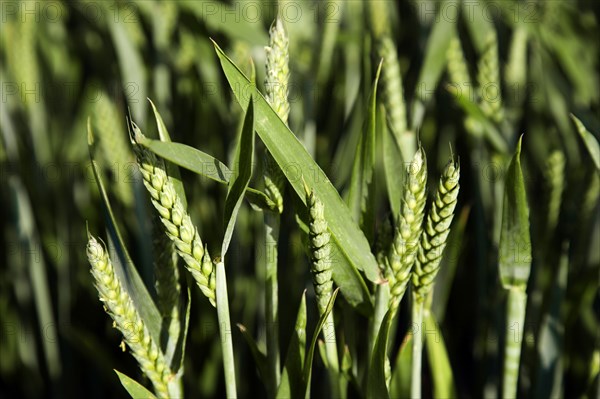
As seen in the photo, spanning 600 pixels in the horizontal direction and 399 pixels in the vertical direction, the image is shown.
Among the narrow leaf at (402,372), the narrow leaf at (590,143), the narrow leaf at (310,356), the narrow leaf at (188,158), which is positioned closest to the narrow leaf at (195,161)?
the narrow leaf at (188,158)

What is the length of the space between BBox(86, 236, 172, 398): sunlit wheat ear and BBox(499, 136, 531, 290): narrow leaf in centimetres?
33

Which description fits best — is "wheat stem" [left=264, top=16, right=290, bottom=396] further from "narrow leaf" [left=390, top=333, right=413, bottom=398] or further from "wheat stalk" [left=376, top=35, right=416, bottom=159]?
"wheat stalk" [left=376, top=35, right=416, bottom=159]

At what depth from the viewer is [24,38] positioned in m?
1.21

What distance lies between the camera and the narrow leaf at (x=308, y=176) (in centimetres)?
54

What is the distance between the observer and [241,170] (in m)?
0.50

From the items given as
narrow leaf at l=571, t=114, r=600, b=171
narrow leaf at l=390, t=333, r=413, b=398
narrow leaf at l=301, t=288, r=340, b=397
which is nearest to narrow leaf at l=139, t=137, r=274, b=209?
narrow leaf at l=301, t=288, r=340, b=397

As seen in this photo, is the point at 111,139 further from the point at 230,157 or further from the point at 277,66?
the point at 277,66

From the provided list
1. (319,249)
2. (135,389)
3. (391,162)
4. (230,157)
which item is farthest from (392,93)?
(135,389)

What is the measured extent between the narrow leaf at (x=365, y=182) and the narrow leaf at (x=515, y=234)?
0.40ft

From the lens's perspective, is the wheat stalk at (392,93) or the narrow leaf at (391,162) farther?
the wheat stalk at (392,93)

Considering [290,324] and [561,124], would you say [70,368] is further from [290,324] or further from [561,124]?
[561,124]

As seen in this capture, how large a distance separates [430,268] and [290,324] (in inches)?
13.7

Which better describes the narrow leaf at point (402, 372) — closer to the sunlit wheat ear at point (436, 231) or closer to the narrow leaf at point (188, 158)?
the sunlit wheat ear at point (436, 231)

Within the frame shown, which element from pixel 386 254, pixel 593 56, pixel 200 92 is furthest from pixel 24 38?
pixel 593 56
